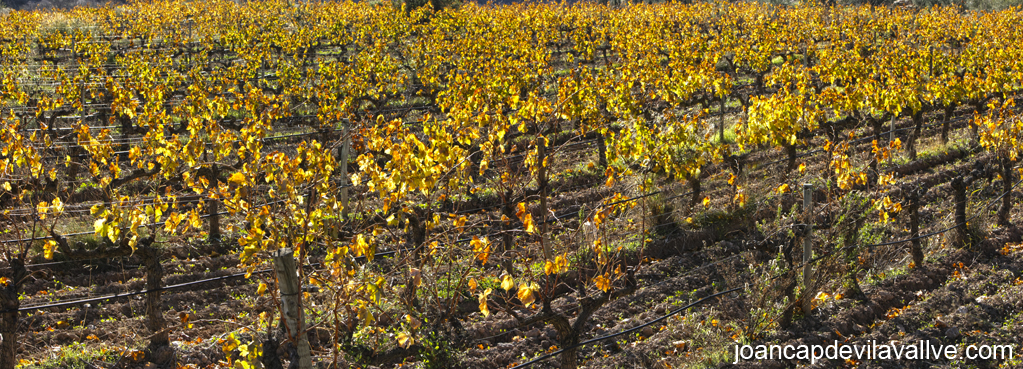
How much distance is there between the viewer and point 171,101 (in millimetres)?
16797

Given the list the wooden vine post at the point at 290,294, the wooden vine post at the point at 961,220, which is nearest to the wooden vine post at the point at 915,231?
the wooden vine post at the point at 961,220

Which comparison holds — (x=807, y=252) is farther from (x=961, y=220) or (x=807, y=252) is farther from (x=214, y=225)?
(x=214, y=225)

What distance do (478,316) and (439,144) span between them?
2.88 m

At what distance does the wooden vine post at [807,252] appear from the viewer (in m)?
6.57

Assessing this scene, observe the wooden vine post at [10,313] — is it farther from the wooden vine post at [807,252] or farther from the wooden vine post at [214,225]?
the wooden vine post at [807,252]

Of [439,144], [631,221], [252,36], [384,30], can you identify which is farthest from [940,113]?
[252,36]

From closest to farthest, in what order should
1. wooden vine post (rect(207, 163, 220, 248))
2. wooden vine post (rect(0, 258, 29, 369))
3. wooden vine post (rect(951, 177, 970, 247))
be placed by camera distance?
1. wooden vine post (rect(0, 258, 29, 369))
2. wooden vine post (rect(951, 177, 970, 247))
3. wooden vine post (rect(207, 163, 220, 248))

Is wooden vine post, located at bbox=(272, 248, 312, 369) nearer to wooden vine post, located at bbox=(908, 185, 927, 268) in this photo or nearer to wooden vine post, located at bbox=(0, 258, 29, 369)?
wooden vine post, located at bbox=(0, 258, 29, 369)

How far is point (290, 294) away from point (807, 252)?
16.0ft

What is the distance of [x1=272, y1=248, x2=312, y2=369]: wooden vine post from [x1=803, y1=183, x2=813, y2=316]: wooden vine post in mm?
4647

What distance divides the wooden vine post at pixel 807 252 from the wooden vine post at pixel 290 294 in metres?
4.65

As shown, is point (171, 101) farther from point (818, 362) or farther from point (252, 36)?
point (818, 362)

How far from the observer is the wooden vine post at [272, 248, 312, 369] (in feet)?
12.8

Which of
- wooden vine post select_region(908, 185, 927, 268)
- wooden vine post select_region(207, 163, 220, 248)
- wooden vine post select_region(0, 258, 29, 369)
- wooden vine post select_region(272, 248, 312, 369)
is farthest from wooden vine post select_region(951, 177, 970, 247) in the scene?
wooden vine post select_region(0, 258, 29, 369)
